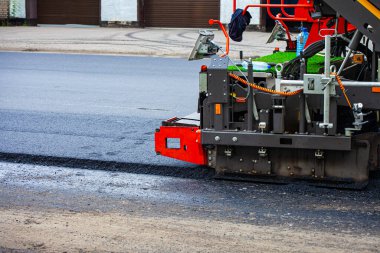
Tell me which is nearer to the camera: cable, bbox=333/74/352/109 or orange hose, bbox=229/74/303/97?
cable, bbox=333/74/352/109

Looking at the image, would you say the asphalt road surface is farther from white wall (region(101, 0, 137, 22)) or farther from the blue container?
white wall (region(101, 0, 137, 22))

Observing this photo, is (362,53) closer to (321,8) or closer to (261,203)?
(321,8)

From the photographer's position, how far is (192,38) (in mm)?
25141

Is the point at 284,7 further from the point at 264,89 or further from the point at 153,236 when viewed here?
the point at 153,236

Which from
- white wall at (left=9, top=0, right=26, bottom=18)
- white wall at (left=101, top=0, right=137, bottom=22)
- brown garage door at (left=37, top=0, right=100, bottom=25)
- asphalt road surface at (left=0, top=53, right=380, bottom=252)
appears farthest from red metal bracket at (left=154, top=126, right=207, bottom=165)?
white wall at (left=9, top=0, right=26, bottom=18)

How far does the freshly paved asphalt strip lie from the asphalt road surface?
0.12 feet

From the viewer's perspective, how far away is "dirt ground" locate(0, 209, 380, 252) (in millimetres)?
5809

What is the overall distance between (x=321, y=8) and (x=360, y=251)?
8.61 ft

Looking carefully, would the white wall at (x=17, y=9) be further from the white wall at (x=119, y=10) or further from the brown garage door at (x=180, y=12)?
the brown garage door at (x=180, y=12)

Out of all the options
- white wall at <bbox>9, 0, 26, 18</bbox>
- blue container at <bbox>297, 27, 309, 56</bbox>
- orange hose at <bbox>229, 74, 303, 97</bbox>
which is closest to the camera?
orange hose at <bbox>229, 74, 303, 97</bbox>

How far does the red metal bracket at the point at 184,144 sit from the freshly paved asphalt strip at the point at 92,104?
0.55 metres

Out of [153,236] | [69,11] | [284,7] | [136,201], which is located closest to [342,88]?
[284,7]

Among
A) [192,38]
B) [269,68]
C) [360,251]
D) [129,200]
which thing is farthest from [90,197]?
[192,38]

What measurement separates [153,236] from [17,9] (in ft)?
83.9
